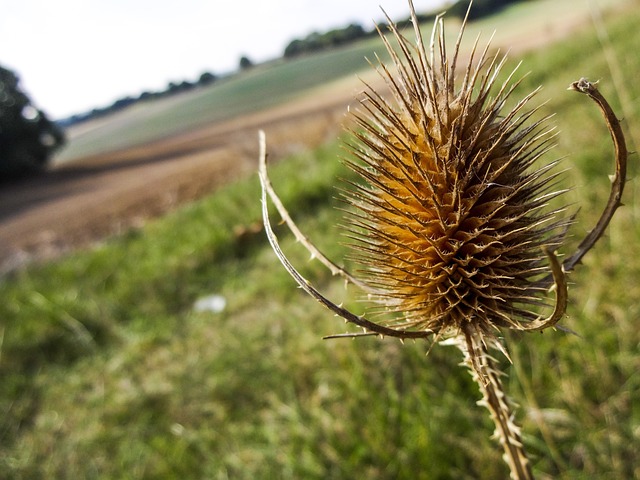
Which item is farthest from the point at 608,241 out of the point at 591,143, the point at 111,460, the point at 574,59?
the point at 574,59

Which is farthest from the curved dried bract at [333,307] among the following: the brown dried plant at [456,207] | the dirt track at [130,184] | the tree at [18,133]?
the tree at [18,133]

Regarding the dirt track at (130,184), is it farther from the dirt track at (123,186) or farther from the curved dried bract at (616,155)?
the curved dried bract at (616,155)

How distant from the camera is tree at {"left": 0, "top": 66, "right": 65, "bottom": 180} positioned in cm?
1867

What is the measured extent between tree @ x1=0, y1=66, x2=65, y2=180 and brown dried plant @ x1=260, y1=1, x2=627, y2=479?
21.1 m

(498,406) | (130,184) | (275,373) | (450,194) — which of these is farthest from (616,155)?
(130,184)

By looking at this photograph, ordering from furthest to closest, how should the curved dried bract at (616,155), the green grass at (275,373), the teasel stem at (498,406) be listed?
the green grass at (275,373) → the teasel stem at (498,406) → the curved dried bract at (616,155)

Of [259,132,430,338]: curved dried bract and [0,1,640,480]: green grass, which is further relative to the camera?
[0,1,640,480]: green grass

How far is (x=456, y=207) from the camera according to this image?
106 centimetres

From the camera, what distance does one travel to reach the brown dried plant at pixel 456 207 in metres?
0.99

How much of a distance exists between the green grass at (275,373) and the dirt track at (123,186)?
3.01m

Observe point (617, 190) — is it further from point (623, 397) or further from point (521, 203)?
point (623, 397)

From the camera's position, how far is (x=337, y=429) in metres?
2.43

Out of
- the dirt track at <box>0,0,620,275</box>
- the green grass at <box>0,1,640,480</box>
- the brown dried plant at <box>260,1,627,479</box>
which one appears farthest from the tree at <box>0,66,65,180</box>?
the brown dried plant at <box>260,1,627,479</box>

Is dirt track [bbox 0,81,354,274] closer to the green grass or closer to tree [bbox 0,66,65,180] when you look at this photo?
tree [bbox 0,66,65,180]
